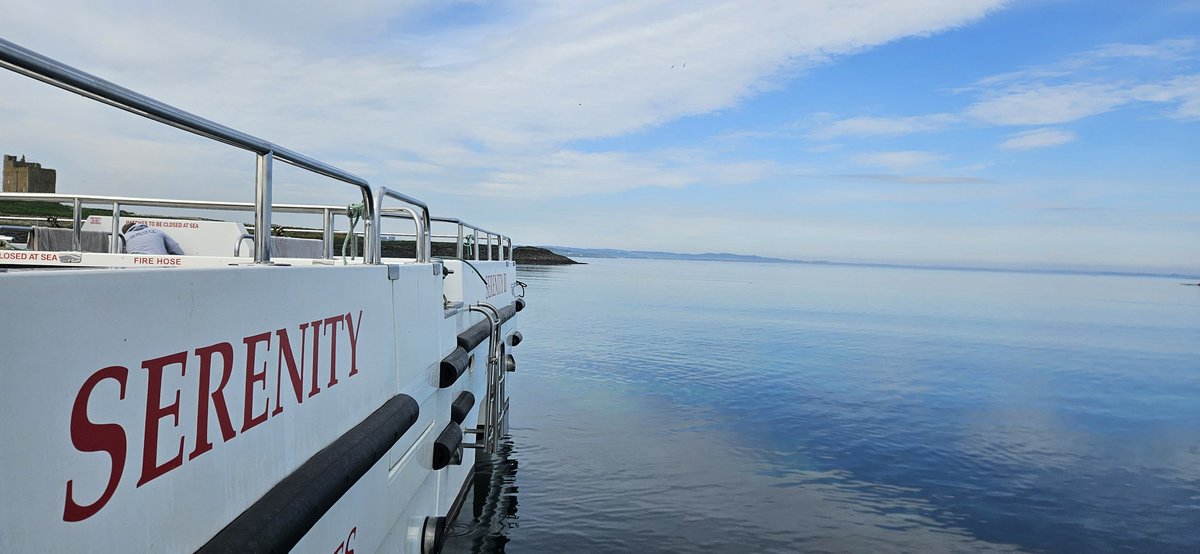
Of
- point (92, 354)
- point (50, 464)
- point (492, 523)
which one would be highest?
point (92, 354)

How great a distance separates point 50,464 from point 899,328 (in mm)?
26652

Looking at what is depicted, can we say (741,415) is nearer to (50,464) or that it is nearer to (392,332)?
(392,332)

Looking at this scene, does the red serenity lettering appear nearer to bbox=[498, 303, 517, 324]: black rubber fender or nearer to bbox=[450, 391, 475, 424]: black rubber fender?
bbox=[450, 391, 475, 424]: black rubber fender

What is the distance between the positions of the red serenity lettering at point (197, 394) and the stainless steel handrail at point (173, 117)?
1.27 ft

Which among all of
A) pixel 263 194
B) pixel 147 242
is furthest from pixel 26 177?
pixel 263 194

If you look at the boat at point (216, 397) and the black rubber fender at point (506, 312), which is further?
the black rubber fender at point (506, 312)

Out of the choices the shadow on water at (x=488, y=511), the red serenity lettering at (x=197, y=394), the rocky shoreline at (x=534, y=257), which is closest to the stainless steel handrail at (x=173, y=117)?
the red serenity lettering at (x=197, y=394)

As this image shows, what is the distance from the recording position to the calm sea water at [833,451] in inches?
257

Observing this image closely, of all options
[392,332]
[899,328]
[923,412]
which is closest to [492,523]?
[392,332]

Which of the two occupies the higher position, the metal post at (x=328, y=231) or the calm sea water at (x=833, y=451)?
the metal post at (x=328, y=231)

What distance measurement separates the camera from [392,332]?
3.64 m

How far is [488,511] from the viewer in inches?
268

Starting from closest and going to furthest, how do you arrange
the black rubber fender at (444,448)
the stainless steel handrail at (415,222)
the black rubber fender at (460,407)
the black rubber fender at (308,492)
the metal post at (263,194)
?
the black rubber fender at (308,492)
the metal post at (263,194)
the stainless steel handrail at (415,222)
the black rubber fender at (444,448)
the black rubber fender at (460,407)

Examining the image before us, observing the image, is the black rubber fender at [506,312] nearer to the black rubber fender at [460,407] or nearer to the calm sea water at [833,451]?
the calm sea water at [833,451]
